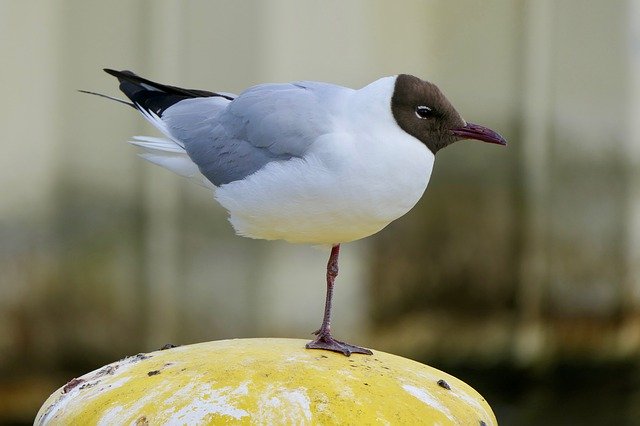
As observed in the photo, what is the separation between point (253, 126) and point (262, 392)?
61cm

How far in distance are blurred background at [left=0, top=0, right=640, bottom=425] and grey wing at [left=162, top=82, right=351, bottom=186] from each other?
5.23ft

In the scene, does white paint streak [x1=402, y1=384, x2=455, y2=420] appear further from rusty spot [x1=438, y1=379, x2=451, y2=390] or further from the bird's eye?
the bird's eye

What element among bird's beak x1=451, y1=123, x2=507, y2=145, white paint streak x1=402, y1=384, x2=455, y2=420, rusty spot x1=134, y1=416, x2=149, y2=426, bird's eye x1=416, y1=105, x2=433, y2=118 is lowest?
rusty spot x1=134, y1=416, x2=149, y2=426

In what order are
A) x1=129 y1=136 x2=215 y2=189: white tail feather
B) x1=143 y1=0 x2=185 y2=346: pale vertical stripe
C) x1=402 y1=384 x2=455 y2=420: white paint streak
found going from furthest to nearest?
1. x1=143 y1=0 x2=185 y2=346: pale vertical stripe
2. x1=129 y1=136 x2=215 y2=189: white tail feather
3. x1=402 y1=384 x2=455 y2=420: white paint streak

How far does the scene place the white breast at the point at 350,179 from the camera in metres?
2.28

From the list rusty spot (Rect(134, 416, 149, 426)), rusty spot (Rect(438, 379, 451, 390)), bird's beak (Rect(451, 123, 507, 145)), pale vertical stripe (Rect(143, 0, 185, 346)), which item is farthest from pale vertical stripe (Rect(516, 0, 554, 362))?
rusty spot (Rect(134, 416, 149, 426))

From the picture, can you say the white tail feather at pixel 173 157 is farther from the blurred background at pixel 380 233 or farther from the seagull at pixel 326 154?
the blurred background at pixel 380 233

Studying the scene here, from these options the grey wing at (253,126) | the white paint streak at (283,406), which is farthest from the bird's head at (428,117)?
the white paint streak at (283,406)

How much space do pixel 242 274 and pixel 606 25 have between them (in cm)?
187

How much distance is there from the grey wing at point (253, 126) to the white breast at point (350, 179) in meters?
0.04

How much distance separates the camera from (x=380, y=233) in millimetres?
4590

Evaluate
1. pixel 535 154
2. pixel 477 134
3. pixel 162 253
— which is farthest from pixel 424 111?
pixel 535 154

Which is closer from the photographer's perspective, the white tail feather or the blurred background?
the white tail feather

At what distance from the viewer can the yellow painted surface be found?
83.0 inches
